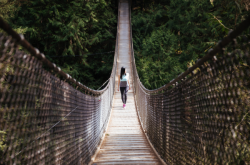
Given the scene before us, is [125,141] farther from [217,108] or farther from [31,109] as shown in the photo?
[31,109]

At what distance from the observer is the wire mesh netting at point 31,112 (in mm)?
990

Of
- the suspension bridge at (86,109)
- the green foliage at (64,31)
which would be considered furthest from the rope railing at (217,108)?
the green foliage at (64,31)

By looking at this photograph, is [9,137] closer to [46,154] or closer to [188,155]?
[46,154]

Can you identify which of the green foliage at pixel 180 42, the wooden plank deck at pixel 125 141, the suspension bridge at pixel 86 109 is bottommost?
the wooden plank deck at pixel 125 141

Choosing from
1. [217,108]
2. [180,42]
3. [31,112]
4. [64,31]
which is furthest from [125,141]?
[180,42]

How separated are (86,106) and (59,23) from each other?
9842 millimetres

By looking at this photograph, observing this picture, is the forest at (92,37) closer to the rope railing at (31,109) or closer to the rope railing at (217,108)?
the rope railing at (217,108)

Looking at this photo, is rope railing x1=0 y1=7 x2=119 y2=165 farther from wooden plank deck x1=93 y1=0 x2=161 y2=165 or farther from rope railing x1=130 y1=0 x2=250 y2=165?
wooden plank deck x1=93 y1=0 x2=161 y2=165

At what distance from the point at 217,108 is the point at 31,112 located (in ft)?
3.33

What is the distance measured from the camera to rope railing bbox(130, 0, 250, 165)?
3.64 feet

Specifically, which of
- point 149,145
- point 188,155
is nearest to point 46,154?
point 188,155

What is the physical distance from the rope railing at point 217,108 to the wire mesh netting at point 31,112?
3.24 ft

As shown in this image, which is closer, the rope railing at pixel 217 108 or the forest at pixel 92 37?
the rope railing at pixel 217 108

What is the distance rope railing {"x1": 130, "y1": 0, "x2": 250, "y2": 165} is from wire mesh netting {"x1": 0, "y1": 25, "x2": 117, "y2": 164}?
989 mm
